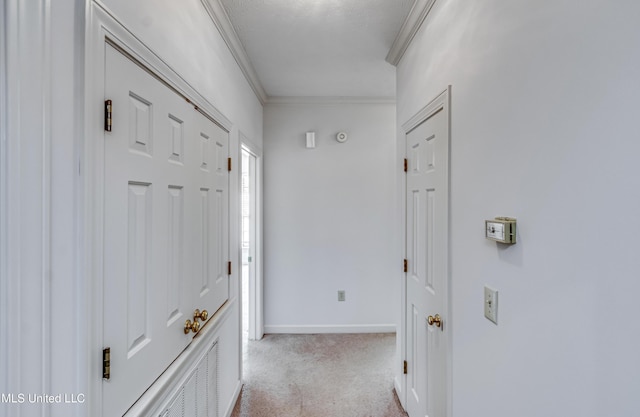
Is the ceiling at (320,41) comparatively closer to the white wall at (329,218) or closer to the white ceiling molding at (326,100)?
the white ceiling molding at (326,100)

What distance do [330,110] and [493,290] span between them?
2619 mm

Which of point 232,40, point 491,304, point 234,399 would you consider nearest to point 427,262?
point 491,304

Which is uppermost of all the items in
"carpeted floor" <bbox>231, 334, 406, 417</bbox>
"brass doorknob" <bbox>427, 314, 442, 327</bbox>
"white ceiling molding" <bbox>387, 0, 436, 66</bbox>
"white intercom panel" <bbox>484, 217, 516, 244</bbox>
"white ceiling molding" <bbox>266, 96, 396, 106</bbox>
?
"white ceiling molding" <bbox>266, 96, 396, 106</bbox>

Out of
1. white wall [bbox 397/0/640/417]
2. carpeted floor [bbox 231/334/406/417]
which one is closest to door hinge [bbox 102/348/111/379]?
white wall [bbox 397/0/640/417]

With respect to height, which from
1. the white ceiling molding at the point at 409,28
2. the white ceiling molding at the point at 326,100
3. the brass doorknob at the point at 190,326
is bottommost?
the brass doorknob at the point at 190,326

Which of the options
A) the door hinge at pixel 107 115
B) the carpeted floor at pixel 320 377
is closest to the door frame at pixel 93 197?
the door hinge at pixel 107 115

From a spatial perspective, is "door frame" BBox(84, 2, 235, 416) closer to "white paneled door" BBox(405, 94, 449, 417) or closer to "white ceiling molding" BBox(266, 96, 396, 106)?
"white paneled door" BBox(405, 94, 449, 417)

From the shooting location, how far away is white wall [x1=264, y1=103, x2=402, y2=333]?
320cm

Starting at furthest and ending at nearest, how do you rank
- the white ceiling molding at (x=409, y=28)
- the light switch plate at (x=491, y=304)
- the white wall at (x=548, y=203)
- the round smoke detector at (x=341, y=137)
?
the round smoke detector at (x=341, y=137)
the white ceiling molding at (x=409, y=28)
the light switch plate at (x=491, y=304)
the white wall at (x=548, y=203)

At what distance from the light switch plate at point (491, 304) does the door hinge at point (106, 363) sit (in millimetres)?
1218

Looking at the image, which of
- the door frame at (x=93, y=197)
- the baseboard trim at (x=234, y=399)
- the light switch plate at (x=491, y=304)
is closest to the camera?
the door frame at (x=93, y=197)

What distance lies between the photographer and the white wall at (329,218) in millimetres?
3195

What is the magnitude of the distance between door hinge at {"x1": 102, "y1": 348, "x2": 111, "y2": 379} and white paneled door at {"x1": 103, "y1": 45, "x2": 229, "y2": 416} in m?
0.02

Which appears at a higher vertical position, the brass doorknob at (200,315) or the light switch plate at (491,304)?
the light switch plate at (491,304)
